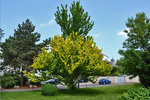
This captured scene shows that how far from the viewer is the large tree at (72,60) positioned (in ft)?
60.3

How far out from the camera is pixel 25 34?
106 ft

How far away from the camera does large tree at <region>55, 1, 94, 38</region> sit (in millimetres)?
22188

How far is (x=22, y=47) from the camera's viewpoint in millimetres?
29641

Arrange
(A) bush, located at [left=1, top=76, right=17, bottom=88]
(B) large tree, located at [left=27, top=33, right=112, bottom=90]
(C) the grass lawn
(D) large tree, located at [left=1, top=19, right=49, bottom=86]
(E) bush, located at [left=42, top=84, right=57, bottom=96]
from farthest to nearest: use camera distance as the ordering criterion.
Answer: (D) large tree, located at [left=1, top=19, right=49, bottom=86] → (A) bush, located at [left=1, top=76, right=17, bottom=88] → (B) large tree, located at [left=27, top=33, right=112, bottom=90] → (E) bush, located at [left=42, top=84, right=57, bottom=96] → (C) the grass lawn

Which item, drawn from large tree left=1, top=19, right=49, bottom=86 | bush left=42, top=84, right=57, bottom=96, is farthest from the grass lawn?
large tree left=1, top=19, right=49, bottom=86

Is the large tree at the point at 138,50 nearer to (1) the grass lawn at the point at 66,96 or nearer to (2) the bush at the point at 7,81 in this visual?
(1) the grass lawn at the point at 66,96

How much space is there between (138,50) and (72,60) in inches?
315

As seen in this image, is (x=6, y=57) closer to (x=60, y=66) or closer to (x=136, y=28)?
(x=60, y=66)

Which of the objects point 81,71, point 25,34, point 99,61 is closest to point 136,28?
point 99,61

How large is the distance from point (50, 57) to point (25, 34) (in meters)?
15.2

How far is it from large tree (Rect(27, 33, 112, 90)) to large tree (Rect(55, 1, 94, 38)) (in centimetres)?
184

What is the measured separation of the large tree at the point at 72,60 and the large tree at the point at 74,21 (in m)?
1.84

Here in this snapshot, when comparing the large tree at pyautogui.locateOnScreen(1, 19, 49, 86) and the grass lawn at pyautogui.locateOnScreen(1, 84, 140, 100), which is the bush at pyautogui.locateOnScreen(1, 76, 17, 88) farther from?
→ the grass lawn at pyautogui.locateOnScreen(1, 84, 140, 100)

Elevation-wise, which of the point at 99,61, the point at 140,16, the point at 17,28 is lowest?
the point at 99,61
